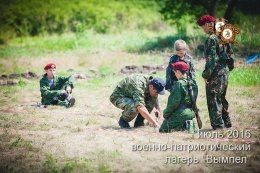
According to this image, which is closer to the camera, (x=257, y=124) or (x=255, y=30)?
(x=257, y=124)

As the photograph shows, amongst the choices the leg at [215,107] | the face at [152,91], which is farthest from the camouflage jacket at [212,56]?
the face at [152,91]

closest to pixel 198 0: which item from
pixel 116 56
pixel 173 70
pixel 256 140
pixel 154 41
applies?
pixel 154 41

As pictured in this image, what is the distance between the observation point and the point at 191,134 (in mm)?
7965

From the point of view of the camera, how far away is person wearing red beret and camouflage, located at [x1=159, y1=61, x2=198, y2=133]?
A: 8031 millimetres

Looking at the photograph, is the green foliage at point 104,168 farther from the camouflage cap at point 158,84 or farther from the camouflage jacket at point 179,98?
the camouflage cap at point 158,84

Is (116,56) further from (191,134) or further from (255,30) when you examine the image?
(191,134)

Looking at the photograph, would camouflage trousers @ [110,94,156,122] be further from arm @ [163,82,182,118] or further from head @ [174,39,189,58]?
head @ [174,39,189,58]

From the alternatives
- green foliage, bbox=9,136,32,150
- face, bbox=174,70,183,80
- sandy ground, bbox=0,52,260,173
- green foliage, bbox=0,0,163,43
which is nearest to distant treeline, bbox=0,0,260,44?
green foliage, bbox=0,0,163,43

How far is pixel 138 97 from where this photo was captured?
27.8 ft

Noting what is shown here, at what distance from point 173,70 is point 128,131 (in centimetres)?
142

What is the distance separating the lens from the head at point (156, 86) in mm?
8391

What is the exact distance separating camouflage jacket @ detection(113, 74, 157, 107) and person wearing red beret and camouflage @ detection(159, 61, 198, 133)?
23.6 inches

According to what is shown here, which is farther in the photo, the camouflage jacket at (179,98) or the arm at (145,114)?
the arm at (145,114)

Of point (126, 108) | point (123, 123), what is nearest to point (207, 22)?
point (126, 108)
